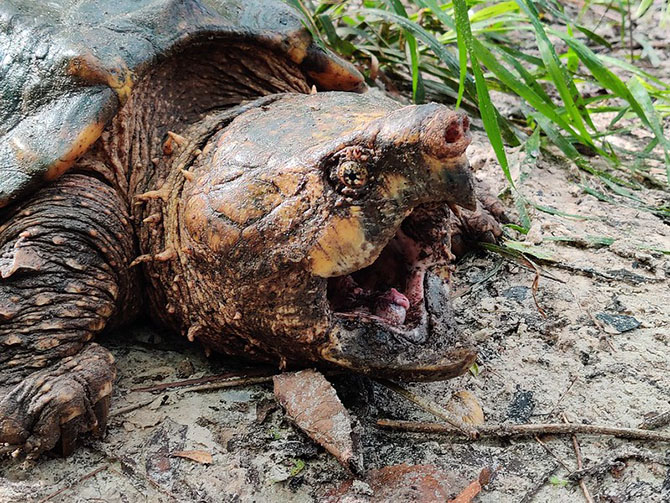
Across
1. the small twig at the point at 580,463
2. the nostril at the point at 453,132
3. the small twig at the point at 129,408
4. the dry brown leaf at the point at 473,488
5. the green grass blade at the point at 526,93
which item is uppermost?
the nostril at the point at 453,132

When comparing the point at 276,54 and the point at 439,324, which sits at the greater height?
the point at 276,54

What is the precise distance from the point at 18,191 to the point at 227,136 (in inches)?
24.6

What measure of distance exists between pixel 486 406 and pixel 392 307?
1.33ft

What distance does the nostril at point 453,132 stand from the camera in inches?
64.6

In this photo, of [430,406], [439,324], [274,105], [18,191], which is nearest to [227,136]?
[274,105]

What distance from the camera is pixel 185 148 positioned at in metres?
2.31

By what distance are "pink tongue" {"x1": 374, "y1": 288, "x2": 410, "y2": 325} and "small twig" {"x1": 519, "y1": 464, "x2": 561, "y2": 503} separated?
1.80 ft

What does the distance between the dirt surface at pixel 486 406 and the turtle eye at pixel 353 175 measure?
671 mm

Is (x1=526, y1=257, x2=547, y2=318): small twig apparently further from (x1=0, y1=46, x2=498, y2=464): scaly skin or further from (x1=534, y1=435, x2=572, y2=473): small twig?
(x1=534, y1=435, x2=572, y2=473): small twig

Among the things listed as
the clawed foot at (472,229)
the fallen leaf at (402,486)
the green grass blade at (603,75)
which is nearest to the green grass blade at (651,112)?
the green grass blade at (603,75)

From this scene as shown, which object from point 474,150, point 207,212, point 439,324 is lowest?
point 474,150

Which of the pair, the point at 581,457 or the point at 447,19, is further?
the point at 447,19

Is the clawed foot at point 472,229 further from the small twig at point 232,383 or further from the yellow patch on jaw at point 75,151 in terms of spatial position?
the yellow patch on jaw at point 75,151

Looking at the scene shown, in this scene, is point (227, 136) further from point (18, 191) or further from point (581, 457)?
point (581, 457)
